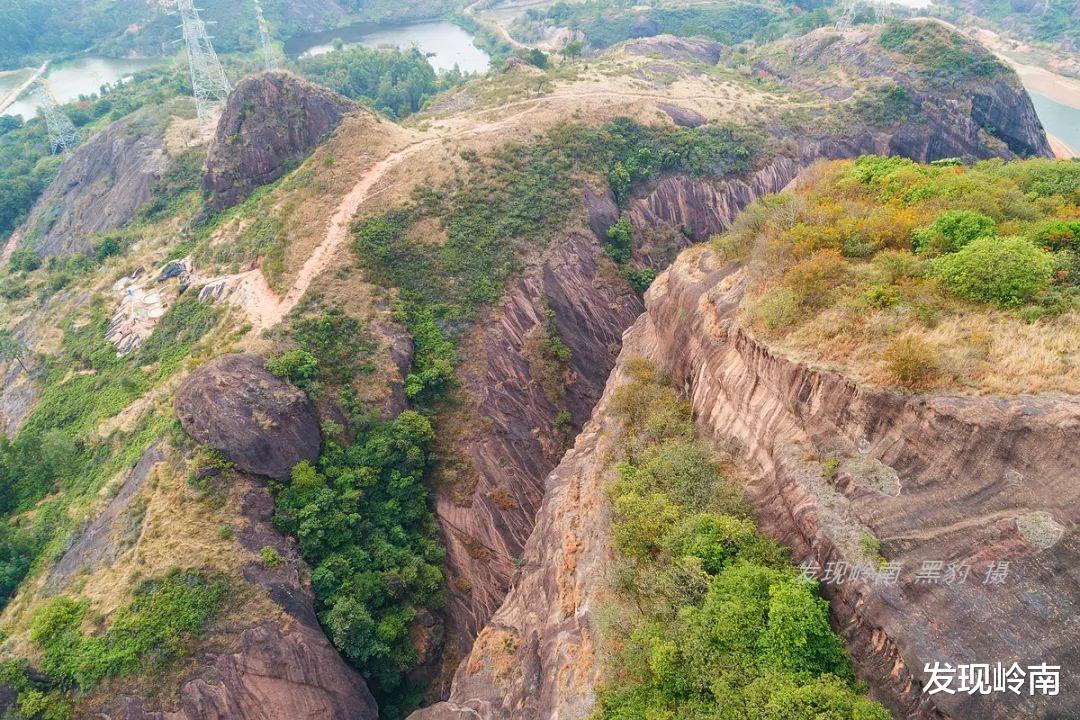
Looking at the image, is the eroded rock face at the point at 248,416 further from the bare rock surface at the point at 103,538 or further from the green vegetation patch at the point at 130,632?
the green vegetation patch at the point at 130,632

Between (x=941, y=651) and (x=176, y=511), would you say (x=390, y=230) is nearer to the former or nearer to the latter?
(x=176, y=511)

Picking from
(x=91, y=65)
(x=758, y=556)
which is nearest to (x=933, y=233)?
(x=758, y=556)

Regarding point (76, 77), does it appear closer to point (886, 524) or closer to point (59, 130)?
point (59, 130)

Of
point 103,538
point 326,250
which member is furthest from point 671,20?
point 103,538

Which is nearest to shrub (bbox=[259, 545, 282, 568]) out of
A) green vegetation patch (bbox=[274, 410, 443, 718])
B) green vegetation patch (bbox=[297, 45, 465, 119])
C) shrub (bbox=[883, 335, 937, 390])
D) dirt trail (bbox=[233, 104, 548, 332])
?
green vegetation patch (bbox=[274, 410, 443, 718])

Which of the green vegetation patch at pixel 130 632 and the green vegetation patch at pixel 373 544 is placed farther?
the green vegetation patch at pixel 373 544

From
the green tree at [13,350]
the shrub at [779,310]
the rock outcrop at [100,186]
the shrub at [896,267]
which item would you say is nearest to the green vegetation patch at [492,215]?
the shrub at [779,310]

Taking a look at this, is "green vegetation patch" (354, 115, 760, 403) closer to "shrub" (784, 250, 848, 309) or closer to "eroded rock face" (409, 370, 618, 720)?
"eroded rock face" (409, 370, 618, 720)
